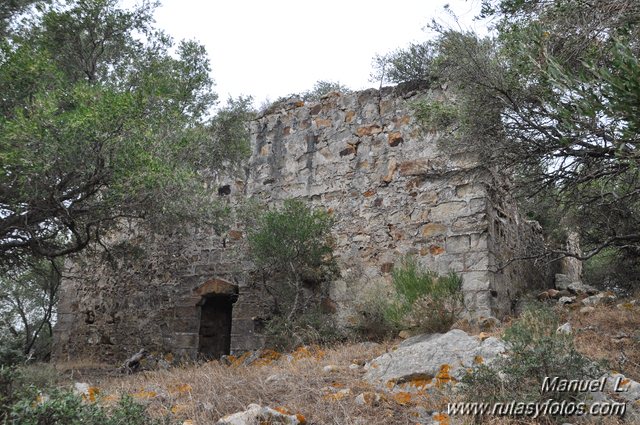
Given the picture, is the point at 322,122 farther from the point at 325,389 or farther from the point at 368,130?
the point at 325,389

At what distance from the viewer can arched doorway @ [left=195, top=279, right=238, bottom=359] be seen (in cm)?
945

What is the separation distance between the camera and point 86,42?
8.41 m

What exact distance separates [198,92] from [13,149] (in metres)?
3.65

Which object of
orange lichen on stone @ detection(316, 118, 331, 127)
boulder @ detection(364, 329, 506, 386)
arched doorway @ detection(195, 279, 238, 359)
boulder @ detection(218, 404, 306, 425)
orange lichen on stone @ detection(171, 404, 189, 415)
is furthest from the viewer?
arched doorway @ detection(195, 279, 238, 359)

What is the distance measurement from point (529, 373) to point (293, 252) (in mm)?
4439

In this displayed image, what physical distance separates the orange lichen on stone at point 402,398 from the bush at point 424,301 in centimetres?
214

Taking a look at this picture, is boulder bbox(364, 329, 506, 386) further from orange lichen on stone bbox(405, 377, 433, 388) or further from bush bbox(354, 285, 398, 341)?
bush bbox(354, 285, 398, 341)

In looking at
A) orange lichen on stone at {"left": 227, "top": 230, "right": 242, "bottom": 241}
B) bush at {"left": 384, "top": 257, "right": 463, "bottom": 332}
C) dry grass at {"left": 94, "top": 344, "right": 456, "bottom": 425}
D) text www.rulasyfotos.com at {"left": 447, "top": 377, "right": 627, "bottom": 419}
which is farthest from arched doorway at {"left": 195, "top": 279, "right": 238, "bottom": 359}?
text www.rulasyfotos.com at {"left": 447, "top": 377, "right": 627, "bottom": 419}

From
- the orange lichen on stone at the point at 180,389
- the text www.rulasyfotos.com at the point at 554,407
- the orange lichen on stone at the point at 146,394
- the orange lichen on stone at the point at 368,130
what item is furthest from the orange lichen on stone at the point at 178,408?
the orange lichen on stone at the point at 368,130

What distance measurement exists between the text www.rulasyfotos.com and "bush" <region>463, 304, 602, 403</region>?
36mm

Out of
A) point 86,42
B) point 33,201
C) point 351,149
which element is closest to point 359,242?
point 351,149

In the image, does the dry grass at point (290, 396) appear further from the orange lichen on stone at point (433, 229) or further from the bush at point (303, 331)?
the orange lichen on stone at point (433, 229)

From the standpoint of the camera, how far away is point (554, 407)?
3918 mm

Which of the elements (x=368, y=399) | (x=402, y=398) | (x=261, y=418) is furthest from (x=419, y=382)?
(x=261, y=418)
